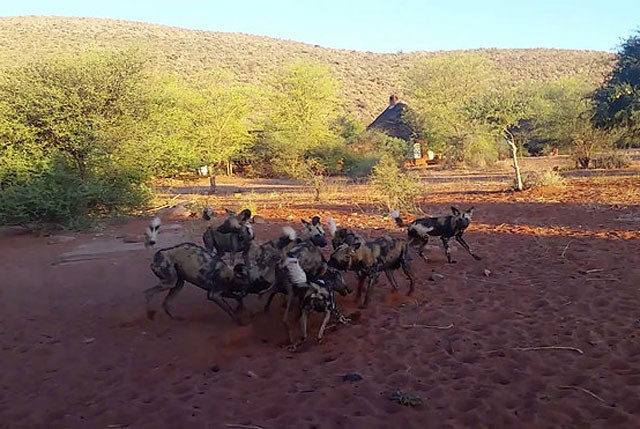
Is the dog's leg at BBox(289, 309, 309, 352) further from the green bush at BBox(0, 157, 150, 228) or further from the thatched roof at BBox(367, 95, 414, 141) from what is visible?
the thatched roof at BBox(367, 95, 414, 141)

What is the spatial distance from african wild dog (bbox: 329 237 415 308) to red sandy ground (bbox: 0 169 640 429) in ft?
0.92

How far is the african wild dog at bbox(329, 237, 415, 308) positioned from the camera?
24.5 ft

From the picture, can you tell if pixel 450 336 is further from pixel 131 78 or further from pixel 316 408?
pixel 131 78

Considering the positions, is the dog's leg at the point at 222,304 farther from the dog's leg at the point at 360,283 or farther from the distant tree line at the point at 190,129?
the distant tree line at the point at 190,129

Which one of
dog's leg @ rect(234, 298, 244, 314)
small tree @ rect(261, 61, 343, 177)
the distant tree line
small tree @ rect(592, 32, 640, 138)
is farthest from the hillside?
dog's leg @ rect(234, 298, 244, 314)

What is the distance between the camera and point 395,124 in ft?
157

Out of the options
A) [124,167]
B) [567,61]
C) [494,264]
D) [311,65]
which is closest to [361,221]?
[494,264]

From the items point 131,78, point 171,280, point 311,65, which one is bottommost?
point 171,280

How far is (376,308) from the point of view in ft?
24.7

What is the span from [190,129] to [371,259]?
804 inches

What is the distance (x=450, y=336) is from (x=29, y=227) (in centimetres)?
1144

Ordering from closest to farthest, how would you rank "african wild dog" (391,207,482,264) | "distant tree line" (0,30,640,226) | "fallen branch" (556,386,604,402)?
"fallen branch" (556,386,604,402)
"african wild dog" (391,207,482,264)
"distant tree line" (0,30,640,226)

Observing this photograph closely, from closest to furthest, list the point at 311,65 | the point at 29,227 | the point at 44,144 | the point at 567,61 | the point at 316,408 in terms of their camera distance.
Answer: the point at 316,408 < the point at 29,227 < the point at 44,144 < the point at 311,65 < the point at 567,61

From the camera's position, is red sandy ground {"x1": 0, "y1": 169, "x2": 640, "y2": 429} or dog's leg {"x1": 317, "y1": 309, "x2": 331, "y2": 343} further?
dog's leg {"x1": 317, "y1": 309, "x2": 331, "y2": 343}
